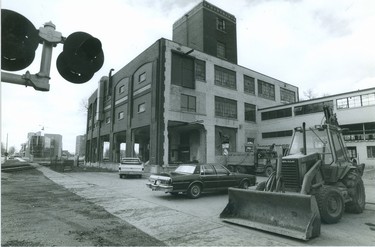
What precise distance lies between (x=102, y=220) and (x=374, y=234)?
672cm

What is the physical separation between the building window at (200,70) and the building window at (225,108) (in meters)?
3.15

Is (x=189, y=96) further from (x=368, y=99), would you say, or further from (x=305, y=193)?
(x=305, y=193)

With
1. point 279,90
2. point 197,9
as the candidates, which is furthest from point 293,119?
point 197,9

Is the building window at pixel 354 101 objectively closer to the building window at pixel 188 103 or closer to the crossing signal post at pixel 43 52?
the building window at pixel 188 103

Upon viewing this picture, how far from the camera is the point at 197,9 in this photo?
37.7 meters

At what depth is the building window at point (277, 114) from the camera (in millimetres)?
36750

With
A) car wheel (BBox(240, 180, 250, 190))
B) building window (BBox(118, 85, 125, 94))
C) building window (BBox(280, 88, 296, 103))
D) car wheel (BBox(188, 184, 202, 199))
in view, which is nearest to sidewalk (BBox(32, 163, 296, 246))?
car wheel (BBox(188, 184, 202, 199))

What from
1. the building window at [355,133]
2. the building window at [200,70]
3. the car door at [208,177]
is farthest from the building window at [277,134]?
the car door at [208,177]

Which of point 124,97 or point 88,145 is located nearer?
point 124,97

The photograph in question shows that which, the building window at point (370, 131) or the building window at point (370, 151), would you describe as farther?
the building window at point (370, 131)

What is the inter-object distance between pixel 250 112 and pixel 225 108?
5.25m

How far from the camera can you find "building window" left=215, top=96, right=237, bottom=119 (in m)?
34.5

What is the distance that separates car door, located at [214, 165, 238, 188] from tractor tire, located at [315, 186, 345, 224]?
236 inches

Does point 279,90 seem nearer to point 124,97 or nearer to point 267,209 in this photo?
point 124,97
